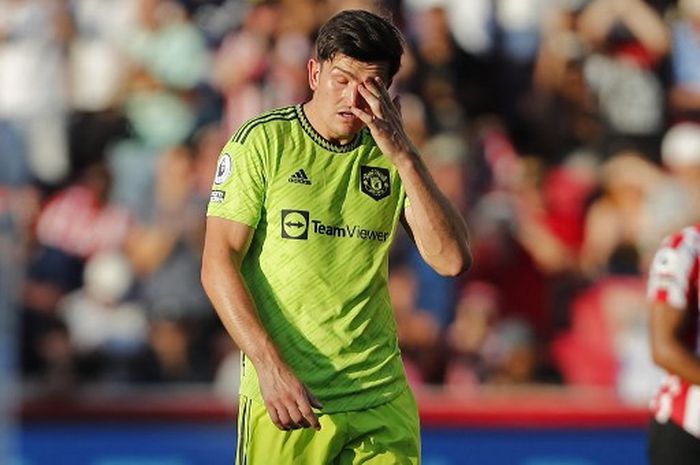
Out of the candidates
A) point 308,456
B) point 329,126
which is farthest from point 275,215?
point 308,456

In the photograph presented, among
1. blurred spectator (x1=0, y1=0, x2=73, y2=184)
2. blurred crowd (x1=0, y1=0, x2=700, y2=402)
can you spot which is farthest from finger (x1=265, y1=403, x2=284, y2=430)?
blurred spectator (x1=0, y1=0, x2=73, y2=184)

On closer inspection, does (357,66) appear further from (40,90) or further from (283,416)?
(40,90)

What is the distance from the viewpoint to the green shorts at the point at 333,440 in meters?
4.78

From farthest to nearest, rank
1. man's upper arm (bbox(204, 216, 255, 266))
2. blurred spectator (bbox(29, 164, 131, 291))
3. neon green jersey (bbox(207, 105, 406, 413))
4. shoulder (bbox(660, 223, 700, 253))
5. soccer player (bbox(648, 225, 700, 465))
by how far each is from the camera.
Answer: blurred spectator (bbox(29, 164, 131, 291))
shoulder (bbox(660, 223, 700, 253))
soccer player (bbox(648, 225, 700, 465))
neon green jersey (bbox(207, 105, 406, 413))
man's upper arm (bbox(204, 216, 255, 266))

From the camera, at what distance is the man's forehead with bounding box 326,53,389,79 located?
15.0 feet

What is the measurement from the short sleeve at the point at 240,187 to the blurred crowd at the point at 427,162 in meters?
5.73

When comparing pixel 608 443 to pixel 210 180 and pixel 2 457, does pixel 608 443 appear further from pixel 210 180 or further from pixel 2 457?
pixel 2 457

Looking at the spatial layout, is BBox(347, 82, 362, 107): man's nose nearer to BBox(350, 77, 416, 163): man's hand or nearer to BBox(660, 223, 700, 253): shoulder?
BBox(350, 77, 416, 163): man's hand

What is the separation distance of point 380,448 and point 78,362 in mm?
6097

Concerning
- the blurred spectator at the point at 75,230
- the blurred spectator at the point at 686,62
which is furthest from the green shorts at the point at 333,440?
the blurred spectator at the point at 686,62

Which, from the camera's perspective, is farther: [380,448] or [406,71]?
[406,71]

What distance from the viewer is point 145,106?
11281 millimetres

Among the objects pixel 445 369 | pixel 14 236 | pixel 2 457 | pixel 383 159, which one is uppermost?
pixel 383 159

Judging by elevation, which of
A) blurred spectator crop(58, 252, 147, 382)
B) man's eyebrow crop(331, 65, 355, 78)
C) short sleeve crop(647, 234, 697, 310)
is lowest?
blurred spectator crop(58, 252, 147, 382)
